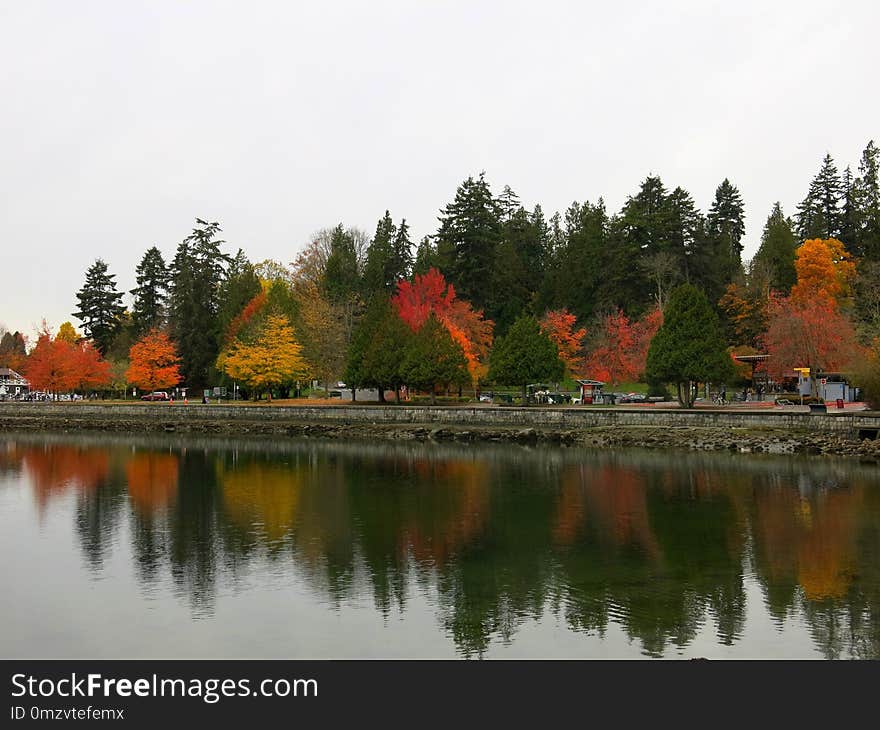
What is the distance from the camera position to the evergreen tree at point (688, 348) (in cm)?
5741

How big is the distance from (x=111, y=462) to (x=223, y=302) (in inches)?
1914

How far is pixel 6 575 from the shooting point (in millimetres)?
22781

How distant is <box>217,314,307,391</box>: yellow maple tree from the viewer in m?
78.2

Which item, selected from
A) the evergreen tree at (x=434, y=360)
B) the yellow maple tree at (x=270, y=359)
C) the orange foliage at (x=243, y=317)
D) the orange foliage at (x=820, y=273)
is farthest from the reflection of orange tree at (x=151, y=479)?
the orange foliage at (x=820, y=273)

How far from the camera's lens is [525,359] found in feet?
214

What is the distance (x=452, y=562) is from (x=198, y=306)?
79.1 m

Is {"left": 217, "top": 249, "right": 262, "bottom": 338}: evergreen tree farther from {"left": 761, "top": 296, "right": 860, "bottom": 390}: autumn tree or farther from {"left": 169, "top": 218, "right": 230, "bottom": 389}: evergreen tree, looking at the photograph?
{"left": 761, "top": 296, "right": 860, "bottom": 390}: autumn tree

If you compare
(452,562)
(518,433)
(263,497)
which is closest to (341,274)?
(518,433)

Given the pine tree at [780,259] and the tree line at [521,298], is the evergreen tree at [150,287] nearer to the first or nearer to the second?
the tree line at [521,298]

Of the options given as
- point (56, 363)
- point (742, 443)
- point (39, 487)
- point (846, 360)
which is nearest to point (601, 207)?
point (846, 360)

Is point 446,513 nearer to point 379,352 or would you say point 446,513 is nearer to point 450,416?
point 450,416

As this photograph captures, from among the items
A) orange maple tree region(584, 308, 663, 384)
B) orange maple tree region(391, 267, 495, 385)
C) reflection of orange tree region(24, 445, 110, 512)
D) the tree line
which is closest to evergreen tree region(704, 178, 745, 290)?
the tree line

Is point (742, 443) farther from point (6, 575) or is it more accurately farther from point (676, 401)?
point (6, 575)

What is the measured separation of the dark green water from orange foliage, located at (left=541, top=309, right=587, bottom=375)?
39.8m
